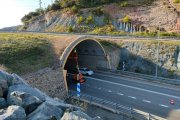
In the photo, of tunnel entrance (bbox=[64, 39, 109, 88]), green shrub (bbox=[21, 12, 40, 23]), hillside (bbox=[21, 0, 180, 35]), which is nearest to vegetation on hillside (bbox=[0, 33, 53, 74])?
tunnel entrance (bbox=[64, 39, 109, 88])

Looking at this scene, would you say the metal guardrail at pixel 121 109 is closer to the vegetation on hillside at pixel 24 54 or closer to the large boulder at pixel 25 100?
the vegetation on hillside at pixel 24 54

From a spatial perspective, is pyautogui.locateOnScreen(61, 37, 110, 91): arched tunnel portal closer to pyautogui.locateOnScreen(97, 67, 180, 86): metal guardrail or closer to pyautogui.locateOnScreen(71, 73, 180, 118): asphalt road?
pyautogui.locateOnScreen(97, 67, 180, 86): metal guardrail

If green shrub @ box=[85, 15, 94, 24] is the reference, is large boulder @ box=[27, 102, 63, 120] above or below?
below

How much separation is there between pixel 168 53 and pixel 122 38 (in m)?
10.5

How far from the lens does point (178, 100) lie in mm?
33188

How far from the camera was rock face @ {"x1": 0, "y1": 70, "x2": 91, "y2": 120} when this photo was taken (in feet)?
53.3

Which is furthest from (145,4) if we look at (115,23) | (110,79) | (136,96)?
(136,96)

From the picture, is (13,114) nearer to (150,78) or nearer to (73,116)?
(73,116)

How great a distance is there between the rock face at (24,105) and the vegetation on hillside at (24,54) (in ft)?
44.8

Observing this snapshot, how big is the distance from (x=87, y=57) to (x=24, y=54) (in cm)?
1636

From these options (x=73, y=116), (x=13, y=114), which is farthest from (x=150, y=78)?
(x=13, y=114)

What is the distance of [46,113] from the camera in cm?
1684

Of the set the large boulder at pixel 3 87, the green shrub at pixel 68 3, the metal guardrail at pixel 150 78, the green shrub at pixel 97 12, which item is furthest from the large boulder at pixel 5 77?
the green shrub at pixel 68 3

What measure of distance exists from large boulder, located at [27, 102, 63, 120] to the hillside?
163 feet
